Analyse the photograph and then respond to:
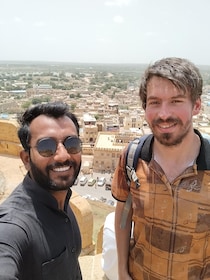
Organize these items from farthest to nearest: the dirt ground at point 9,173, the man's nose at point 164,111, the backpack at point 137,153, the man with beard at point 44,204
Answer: the dirt ground at point 9,173
the backpack at point 137,153
the man's nose at point 164,111
the man with beard at point 44,204

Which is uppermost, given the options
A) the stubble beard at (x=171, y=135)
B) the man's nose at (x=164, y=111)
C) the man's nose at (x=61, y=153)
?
the man's nose at (x=164, y=111)

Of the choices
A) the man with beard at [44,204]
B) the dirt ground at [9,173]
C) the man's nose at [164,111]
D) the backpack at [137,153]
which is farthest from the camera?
the dirt ground at [9,173]

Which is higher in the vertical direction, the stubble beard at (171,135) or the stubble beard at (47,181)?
the stubble beard at (171,135)

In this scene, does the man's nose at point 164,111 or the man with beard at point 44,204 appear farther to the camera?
the man's nose at point 164,111

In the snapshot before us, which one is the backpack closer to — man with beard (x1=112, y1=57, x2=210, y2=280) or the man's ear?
man with beard (x1=112, y1=57, x2=210, y2=280)

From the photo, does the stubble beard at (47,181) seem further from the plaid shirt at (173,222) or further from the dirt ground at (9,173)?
the dirt ground at (9,173)

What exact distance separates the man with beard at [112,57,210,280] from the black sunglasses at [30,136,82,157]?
0.94 feet

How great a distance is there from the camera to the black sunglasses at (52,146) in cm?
135

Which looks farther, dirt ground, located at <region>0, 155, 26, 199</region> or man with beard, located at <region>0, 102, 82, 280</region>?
dirt ground, located at <region>0, 155, 26, 199</region>

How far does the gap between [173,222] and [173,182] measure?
156 millimetres

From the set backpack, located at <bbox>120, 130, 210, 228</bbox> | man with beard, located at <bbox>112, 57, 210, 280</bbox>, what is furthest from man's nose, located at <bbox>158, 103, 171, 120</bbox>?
backpack, located at <bbox>120, 130, 210, 228</bbox>

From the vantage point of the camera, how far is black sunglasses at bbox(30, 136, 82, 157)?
1.35 metres

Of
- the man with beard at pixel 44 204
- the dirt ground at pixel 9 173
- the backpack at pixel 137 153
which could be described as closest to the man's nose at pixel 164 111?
the backpack at pixel 137 153

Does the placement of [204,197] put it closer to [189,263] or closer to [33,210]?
[189,263]
